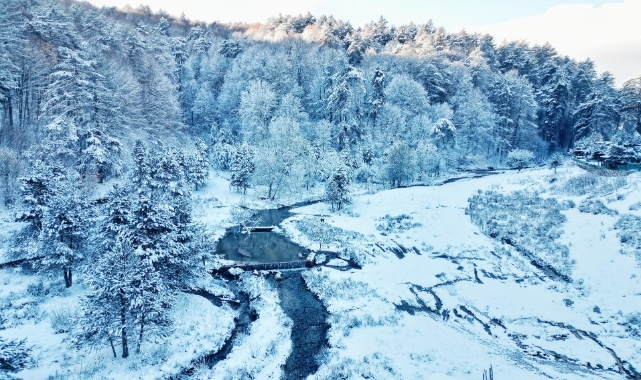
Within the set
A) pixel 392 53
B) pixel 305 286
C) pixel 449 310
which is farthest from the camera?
pixel 392 53

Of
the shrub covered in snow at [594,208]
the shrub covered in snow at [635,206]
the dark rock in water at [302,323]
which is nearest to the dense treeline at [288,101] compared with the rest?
the shrub covered in snow at [594,208]

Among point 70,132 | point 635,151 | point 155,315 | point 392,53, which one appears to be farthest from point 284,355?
point 392,53

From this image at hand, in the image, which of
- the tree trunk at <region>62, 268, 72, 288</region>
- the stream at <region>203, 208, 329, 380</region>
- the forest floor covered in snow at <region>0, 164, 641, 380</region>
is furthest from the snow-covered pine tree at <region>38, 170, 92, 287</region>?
the stream at <region>203, 208, 329, 380</region>

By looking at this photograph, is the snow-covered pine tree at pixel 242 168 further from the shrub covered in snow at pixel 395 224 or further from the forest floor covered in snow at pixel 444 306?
the shrub covered in snow at pixel 395 224

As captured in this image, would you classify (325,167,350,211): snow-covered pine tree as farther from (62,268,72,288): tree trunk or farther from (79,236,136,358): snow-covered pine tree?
(79,236,136,358): snow-covered pine tree

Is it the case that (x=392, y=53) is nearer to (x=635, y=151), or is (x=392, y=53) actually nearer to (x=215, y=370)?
(x=635, y=151)
